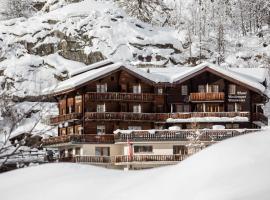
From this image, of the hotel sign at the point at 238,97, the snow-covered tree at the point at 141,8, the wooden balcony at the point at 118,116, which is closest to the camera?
the wooden balcony at the point at 118,116

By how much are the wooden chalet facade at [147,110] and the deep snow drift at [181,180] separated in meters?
41.4

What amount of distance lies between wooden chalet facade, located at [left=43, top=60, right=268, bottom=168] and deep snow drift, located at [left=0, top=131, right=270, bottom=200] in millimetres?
41368

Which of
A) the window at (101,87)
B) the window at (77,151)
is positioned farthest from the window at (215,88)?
the window at (77,151)

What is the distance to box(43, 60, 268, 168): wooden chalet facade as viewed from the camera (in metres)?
46.2

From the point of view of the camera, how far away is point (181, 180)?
3166 mm

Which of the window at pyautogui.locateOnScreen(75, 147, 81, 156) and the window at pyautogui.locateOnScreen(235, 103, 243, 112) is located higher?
the window at pyautogui.locateOnScreen(235, 103, 243, 112)

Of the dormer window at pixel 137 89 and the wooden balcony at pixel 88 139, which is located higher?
Answer: the dormer window at pixel 137 89

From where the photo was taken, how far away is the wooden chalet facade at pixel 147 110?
46188 mm

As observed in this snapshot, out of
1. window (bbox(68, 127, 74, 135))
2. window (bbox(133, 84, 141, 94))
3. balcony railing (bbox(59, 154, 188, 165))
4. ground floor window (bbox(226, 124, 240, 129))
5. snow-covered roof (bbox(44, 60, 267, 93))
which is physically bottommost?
balcony railing (bbox(59, 154, 188, 165))

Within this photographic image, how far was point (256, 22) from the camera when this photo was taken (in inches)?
3984

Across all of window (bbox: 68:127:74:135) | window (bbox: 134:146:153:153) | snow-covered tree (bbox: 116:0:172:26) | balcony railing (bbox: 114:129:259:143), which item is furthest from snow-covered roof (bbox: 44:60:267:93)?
snow-covered tree (bbox: 116:0:172:26)

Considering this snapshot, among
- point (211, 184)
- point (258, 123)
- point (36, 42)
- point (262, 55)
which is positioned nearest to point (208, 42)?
point (262, 55)

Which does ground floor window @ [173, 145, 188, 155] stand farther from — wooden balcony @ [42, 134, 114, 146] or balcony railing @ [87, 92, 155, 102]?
balcony railing @ [87, 92, 155, 102]

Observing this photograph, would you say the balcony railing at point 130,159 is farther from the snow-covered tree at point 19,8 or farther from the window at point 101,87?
the snow-covered tree at point 19,8
